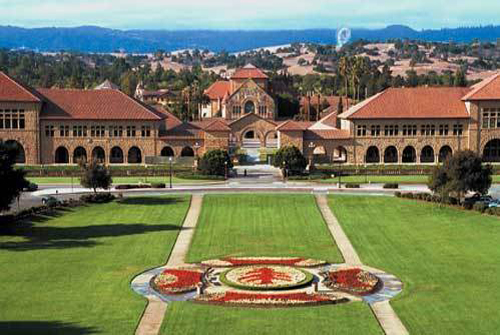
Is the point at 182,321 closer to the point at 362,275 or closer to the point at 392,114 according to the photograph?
the point at 362,275

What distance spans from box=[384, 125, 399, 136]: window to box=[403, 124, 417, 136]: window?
0.91 m

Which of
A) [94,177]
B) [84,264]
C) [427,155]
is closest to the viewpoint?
[84,264]

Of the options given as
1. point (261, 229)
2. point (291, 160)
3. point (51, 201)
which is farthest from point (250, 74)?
point (261, 229)

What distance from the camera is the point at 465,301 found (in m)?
40.7

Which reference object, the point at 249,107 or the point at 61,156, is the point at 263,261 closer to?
the point at 61,156

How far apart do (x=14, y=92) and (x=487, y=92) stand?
52890 mm

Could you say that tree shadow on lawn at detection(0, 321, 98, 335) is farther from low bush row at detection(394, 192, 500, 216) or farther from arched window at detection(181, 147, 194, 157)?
arched window at detection(181, 147, 194, 157)

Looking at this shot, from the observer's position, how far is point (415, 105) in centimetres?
10131

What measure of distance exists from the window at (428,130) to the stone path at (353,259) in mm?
30093

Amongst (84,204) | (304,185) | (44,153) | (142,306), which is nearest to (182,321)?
(142,306)

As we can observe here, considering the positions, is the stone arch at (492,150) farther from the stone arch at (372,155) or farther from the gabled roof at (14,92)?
the gabled roof at (14,92)

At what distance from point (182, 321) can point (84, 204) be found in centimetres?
3423

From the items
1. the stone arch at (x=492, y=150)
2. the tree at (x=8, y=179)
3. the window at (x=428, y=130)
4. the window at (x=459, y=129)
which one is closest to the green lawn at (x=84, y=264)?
the tree at (x=8, y=179)

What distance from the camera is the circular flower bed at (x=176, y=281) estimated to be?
43.1 meters
